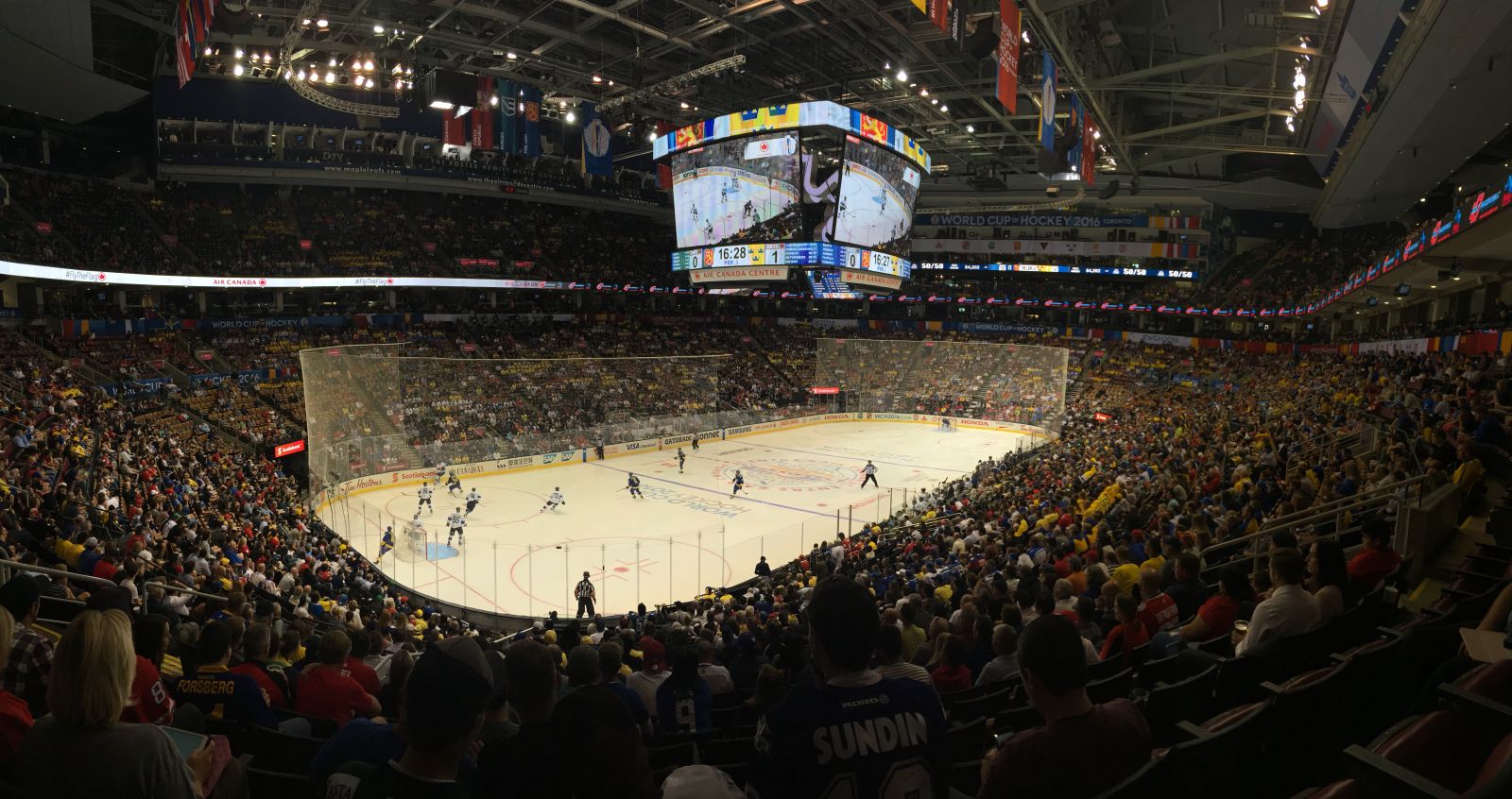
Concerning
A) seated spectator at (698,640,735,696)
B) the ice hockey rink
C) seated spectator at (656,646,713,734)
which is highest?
seated spectator at (656,646,713,734)

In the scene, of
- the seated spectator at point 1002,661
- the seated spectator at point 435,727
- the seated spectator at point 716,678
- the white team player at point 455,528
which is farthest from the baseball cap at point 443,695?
the white team player at point 455,528

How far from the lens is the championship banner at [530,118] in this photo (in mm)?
29766

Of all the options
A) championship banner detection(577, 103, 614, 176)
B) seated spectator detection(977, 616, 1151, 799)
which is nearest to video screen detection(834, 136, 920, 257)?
championship banner detection(577, 103, 614, 176)

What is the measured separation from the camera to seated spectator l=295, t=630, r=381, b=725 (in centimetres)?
438

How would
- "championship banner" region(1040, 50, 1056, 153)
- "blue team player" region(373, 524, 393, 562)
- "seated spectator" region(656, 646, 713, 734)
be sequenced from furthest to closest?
"blue team player" region(373, 524, 393, 562) → "championship banner" region(1040, 50, 1056, 153) → "seated spectator" region(656, 646, 713, 734)

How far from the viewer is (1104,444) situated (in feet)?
82.3

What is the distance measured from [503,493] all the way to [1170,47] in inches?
1036

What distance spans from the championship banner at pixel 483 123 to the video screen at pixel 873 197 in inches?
515

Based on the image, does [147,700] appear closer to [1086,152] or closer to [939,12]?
[939,12]

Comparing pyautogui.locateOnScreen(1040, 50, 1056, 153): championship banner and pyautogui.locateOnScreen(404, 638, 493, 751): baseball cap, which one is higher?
pyautogui.locateOnScreen(1040, 50, 1056, 153): championship banner

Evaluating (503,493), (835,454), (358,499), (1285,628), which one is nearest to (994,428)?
(835,454)

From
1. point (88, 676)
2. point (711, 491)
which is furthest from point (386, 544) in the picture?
point (88, 676)

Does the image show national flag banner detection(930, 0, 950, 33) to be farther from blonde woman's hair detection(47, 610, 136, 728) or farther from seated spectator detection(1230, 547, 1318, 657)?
blonde woman's hair detection(47, 610, 136, 728)

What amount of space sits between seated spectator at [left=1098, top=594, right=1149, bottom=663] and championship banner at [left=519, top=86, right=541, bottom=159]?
1151 inches
